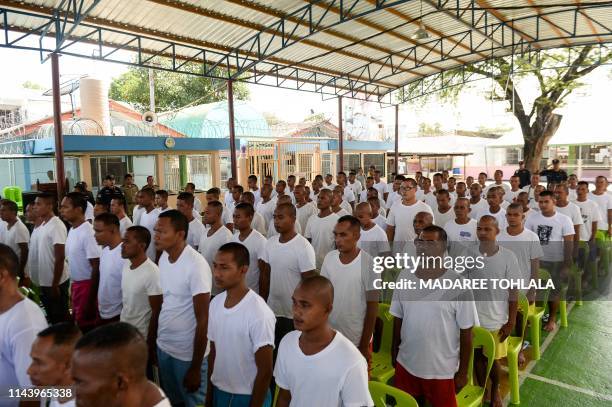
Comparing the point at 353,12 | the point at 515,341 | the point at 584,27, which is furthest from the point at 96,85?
the point at 515,341

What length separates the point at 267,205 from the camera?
7.71 meters

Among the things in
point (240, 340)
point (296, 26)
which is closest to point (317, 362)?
point (240, 340)

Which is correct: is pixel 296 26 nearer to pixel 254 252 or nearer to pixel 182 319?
pixel 254 252

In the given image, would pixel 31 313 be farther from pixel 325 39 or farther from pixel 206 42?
pixel 325 39

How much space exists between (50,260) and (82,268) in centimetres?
56

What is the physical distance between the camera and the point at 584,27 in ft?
43.6

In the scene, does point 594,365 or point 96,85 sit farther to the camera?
point 96,85

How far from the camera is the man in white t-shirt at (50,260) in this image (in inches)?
175

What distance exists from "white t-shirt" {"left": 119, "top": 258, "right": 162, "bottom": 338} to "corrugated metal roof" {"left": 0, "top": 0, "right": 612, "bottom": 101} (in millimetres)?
7060

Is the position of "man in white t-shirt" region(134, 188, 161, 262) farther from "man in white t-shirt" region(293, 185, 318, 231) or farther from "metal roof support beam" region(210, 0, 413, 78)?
"metal roof support beam" region(210, 0, 413, 78)

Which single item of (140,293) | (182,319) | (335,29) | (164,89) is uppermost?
(164,89)

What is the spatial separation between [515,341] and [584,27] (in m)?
13.0

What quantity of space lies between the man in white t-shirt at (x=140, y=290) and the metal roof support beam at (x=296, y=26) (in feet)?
25.7

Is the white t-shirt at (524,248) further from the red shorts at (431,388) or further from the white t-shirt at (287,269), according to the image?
the white t-shirt at (287,269)
